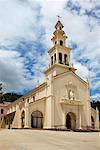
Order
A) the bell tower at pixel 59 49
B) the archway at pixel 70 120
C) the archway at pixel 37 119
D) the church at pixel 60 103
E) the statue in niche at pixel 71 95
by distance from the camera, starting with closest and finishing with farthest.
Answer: the church at pixel 60 103
the archway at pixel 37 119
the statue in niche at pixel 71 95
the archway at pixel 70 120
the bell tower at pixel 59 49

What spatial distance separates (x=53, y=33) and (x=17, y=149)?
4053cm

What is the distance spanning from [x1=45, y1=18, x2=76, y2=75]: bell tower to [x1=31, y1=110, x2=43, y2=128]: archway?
8489mm

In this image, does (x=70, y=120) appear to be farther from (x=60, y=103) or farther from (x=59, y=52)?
(x=59, y=52)

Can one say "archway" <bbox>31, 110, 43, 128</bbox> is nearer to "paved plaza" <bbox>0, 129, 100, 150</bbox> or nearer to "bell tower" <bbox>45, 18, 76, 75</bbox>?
"bell tower" <bbox>45, 18, 76, 75</bbox>

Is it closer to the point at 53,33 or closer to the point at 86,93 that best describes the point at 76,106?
the point at 86,93

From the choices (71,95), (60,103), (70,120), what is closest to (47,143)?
A: (60,103)

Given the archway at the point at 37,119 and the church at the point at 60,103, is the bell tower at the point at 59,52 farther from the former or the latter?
the archway at the point at 37,119

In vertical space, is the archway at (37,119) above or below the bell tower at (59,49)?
below

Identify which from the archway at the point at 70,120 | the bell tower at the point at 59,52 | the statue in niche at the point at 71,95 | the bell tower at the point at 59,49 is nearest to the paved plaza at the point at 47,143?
the statue in niche at the point at 71,95

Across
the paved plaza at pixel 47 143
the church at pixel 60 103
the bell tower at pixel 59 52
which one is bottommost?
the paved plaza at pixel 47 143

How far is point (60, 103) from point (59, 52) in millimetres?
11100

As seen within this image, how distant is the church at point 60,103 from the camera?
39.4m

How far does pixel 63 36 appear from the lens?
48719mm

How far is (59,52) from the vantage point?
46.5 m
